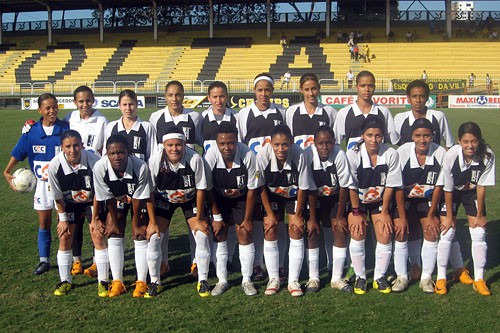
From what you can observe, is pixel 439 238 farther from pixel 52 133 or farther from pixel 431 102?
pixel 431 102

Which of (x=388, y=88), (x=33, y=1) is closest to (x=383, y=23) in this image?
(x=388, y=88)

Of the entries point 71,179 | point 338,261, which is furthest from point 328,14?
point 71,179

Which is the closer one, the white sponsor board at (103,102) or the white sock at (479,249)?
the white sock at (479,249)

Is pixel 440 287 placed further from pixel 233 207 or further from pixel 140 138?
pixel 140 138

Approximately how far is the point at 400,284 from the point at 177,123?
2.89 m

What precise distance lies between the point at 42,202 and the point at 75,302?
1.31 m

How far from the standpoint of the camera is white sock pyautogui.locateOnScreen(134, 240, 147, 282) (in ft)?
17.0

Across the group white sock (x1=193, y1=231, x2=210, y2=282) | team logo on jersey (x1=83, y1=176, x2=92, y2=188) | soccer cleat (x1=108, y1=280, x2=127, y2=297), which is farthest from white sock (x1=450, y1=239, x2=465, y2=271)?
team logo on jersey (x1=83, y1=176, x2=92, y2=188)

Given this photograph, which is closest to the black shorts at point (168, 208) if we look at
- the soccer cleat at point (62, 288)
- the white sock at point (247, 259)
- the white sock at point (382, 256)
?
the white sock at point (247, 259)

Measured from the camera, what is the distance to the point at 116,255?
205 inches

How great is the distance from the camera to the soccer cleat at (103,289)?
205 inches

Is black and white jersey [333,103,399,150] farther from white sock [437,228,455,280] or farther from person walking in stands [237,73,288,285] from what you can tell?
white sock [437,228,455,280]

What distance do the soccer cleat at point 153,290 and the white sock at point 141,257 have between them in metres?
0.11

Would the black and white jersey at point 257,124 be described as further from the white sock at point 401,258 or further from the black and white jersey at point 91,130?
the white sock at point 401,258
